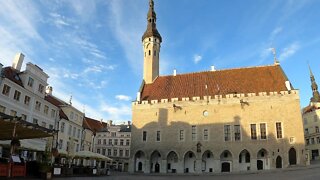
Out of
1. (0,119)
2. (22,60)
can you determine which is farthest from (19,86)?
(0,119)

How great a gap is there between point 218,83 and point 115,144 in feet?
99.1

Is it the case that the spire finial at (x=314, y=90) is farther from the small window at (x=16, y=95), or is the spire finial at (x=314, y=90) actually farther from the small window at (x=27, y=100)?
the small window at (x=16, y=95)

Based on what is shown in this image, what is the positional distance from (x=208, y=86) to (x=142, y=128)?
1186cm

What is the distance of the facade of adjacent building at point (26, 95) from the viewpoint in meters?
27.5

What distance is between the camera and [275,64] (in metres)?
44.5

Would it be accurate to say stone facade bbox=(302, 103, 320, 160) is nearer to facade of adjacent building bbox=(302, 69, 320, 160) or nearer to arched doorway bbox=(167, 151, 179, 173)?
facade of adjacent building bbox=(302, 69, 320, 160)

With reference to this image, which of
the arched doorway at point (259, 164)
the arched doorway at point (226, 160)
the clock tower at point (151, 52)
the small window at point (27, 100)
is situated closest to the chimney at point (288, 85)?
the arched doorway at point (259, 164)

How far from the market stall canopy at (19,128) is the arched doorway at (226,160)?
2740 centimetres

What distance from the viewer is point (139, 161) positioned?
148ft

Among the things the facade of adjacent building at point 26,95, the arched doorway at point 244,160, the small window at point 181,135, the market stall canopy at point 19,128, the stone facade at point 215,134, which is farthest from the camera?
the small window at point 181,135

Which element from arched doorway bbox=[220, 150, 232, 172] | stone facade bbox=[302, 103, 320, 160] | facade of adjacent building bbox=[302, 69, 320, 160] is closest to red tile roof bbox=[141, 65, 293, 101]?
arched doorway bbox=[220, 150, 232, 172]

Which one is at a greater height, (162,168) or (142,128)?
(142,128)

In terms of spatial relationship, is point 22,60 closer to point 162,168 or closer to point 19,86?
point 19,86

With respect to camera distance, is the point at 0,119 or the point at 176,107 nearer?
the point at 0,119
